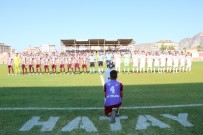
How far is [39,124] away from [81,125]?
1056mm

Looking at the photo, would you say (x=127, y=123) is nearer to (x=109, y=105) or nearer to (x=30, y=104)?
(x=109, y=105)

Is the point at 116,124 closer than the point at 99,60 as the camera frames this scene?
Yes

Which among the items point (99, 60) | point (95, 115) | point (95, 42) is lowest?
point (95, 115)

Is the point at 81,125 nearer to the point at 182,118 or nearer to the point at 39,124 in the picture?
the point at 39,124

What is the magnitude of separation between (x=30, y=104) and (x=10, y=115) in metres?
1.95

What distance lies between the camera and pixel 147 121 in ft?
27.6

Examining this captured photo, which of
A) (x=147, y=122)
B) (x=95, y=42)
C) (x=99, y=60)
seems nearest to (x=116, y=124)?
(x=147, y=122)

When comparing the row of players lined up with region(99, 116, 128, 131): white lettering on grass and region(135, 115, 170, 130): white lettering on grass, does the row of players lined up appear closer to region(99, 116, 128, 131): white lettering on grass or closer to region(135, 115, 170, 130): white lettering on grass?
region(99, 116, 128, 131): white lettering on grass

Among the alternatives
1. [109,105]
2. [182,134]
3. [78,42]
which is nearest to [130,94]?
[109,105]

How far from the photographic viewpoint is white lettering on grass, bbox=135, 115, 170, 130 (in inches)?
309

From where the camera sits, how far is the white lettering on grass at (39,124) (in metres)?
7.79

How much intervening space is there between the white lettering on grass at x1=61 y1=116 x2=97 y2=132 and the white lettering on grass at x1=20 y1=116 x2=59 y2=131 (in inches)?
15.4

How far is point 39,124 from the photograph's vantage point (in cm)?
825

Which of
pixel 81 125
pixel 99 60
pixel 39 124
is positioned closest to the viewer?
pixel 81 125
